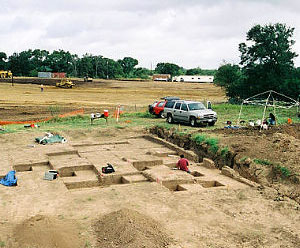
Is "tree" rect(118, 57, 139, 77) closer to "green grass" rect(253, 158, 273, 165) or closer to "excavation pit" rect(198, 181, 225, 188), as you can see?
"green grass" rect(253, 158, 273, 165)

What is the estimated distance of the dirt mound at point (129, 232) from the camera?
308 inches

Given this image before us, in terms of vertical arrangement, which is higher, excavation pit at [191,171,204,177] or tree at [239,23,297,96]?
tree at [239,23,297,96]

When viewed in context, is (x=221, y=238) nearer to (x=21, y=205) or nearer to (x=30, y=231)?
(x=30, y=231)

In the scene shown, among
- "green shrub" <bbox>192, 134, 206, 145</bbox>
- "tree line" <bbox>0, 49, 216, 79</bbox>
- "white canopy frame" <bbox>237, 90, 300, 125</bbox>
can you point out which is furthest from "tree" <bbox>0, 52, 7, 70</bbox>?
"green shrub" <bbox>192, 134, 206, 145</bbox>

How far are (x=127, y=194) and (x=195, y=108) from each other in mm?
13368

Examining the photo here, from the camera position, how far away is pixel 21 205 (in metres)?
10.6

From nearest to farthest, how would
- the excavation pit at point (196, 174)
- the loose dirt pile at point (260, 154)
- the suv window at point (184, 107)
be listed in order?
the loose dirt pile at point (260, 154) < the excavation pit at point (196, 174) < the suv window at point (184, 107)

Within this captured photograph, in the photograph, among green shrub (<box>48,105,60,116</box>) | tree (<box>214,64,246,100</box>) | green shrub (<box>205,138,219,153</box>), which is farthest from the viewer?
tree (<box>214,64,246,100</box>)

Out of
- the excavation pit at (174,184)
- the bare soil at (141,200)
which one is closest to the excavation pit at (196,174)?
the bare soil at (141,200)

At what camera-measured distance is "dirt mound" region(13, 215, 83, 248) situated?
7.88 metres

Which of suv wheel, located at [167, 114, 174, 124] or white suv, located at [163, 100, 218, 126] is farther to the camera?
suv wheel, located at [167, 114, 174, 124]

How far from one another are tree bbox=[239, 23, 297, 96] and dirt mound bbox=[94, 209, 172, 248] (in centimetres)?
3027

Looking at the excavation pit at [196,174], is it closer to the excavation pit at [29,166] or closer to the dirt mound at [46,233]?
the excavation pit at [29,166]

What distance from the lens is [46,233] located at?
26.8 feet
